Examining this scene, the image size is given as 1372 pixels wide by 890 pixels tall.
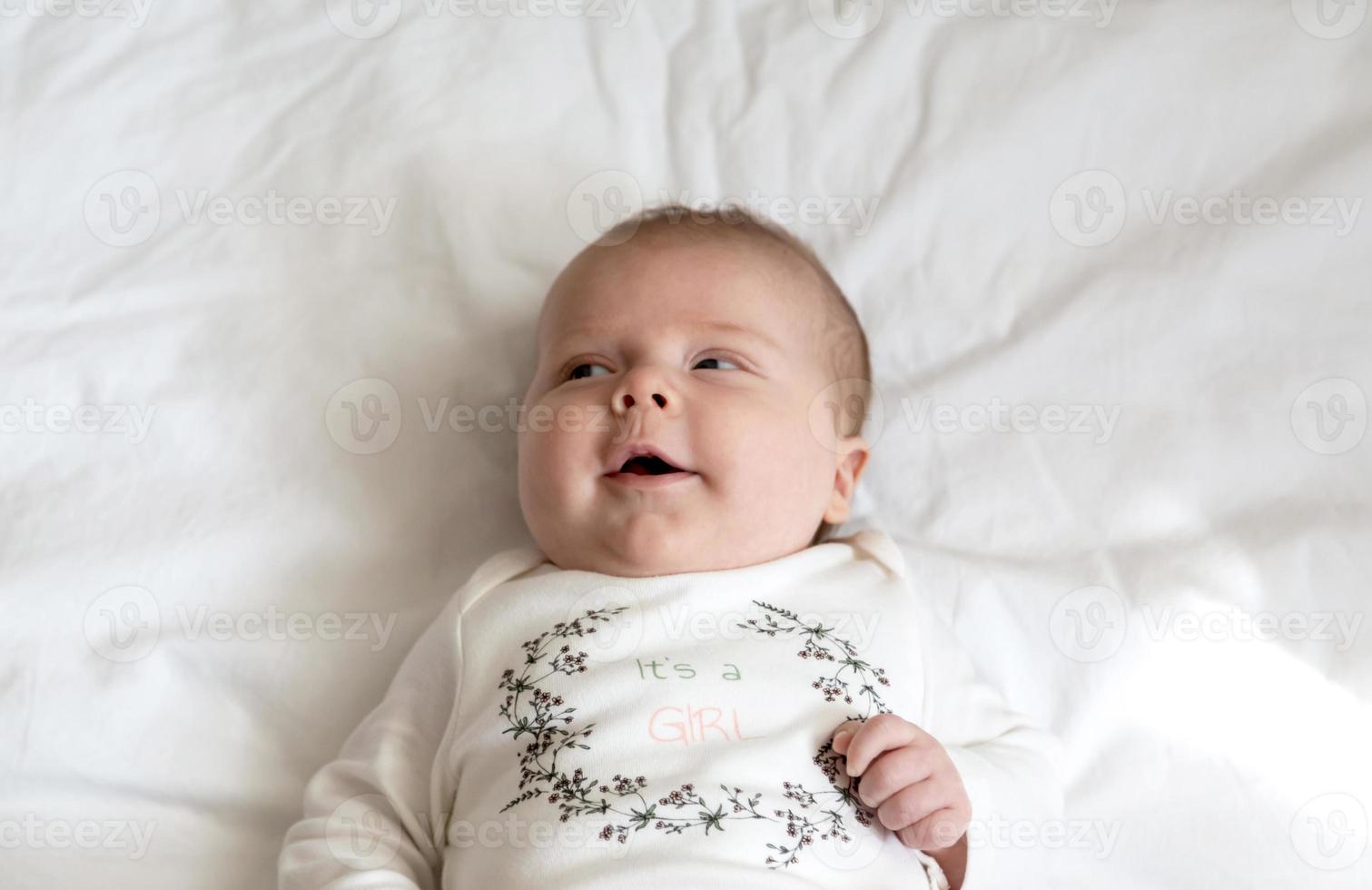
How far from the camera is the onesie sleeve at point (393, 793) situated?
1.29 meters

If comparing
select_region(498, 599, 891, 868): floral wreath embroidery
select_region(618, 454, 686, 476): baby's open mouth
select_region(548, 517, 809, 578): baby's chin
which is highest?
select_region(618, 454, 686, 476): baby's open mouth

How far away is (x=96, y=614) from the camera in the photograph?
1508mm

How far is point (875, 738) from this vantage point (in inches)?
49.7

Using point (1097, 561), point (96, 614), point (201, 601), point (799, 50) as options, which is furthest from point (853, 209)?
point (96, 614)

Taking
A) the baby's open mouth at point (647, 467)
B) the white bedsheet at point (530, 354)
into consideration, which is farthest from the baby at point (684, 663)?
the white bedsheet at point (530, 354)

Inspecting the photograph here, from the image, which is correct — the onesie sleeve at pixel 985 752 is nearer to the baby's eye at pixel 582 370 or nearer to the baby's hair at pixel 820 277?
the baby's hair at pixel 820 277

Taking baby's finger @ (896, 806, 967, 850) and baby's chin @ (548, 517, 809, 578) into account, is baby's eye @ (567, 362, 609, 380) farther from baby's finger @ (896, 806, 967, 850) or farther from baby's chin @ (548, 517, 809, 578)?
baby's finger @ (896, 806, 967, 850)

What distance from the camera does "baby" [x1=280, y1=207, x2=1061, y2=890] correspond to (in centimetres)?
124

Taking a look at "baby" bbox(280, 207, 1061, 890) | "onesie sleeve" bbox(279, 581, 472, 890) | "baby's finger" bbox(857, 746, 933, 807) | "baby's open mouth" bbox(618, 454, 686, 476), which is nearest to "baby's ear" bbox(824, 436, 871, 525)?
"baby" bbox(280, 207, 1061, 890)

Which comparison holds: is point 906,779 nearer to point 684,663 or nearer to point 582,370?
point 684,663

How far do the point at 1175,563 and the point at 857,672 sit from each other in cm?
47

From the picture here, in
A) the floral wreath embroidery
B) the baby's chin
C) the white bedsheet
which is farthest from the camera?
the white bedsheet

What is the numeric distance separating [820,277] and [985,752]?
62cm

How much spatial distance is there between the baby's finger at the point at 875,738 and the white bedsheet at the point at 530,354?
26 cm
